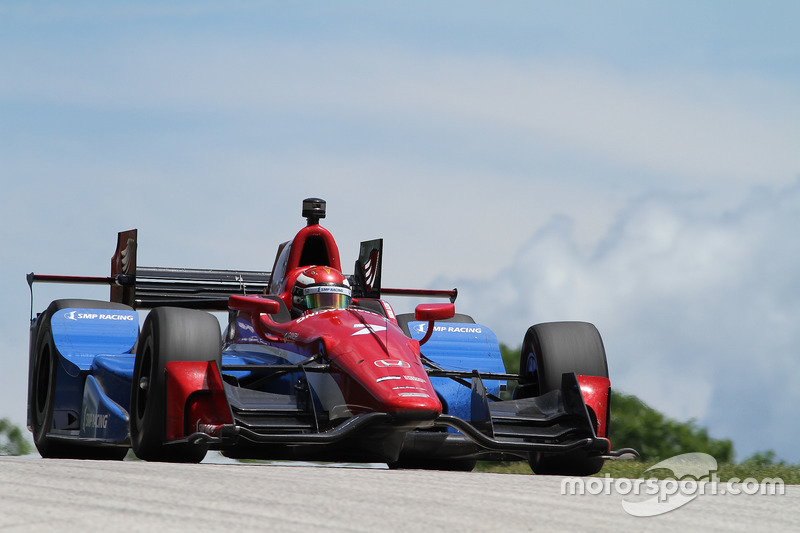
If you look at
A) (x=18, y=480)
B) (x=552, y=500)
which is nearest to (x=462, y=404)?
(x=552, y=500)

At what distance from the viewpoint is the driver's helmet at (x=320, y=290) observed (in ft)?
27.8

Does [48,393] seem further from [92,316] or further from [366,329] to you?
[366,329]

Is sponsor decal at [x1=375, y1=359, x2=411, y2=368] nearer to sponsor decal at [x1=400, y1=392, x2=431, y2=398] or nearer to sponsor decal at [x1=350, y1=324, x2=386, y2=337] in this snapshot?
sponsor decal at [x1=400, y1=392, x2=431, y2=398]

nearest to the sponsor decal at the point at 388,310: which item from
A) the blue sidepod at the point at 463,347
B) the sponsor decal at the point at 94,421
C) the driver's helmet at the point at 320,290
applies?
the driver's helmet at the point at 320,290

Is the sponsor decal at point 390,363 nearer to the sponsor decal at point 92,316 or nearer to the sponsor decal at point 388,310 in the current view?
the sponsor decal at point 388,310

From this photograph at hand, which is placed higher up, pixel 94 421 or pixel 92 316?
pixel 92 316

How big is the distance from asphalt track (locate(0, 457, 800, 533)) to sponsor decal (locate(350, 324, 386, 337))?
176 cm

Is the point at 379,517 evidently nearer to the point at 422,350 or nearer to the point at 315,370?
the point at 315,370

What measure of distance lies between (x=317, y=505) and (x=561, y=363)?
4.15 m

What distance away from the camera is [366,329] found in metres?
7.68

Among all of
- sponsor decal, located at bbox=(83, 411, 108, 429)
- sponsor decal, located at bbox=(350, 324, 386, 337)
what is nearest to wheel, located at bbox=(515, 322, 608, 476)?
sponsor decal, located at bbox=(350, 324, 386, 337)

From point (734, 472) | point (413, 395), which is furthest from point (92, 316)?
point (734, 472)

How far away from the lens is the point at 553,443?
7621mm

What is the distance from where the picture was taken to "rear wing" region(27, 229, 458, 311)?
35.2 feet
